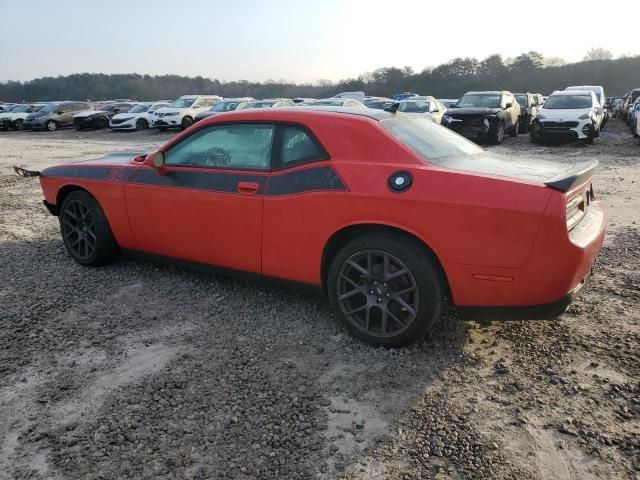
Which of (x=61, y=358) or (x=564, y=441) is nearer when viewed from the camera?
(x=564, y=441)

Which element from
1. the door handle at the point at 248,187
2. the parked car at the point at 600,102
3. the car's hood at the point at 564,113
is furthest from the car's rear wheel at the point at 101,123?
the door handle at the point at 248,187

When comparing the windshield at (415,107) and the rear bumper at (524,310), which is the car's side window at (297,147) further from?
the windshield at (415,107)

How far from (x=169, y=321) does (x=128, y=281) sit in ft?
3.26

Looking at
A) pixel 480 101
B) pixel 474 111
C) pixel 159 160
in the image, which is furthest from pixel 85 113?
pixel 159 160

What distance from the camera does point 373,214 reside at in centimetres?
305

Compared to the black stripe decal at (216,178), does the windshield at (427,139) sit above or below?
above

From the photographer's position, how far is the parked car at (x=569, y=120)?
46.8ft

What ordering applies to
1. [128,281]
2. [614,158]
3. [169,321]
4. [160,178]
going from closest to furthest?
[169,321] → [160,178] → [128,281] → [614,158]

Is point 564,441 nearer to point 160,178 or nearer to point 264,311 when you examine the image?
point 264,311

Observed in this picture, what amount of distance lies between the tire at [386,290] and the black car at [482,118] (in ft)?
41.2

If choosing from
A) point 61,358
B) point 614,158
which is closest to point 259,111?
point 61,358

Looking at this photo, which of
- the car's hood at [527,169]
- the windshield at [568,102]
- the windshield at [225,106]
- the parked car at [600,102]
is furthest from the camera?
the windshield at [225,106]

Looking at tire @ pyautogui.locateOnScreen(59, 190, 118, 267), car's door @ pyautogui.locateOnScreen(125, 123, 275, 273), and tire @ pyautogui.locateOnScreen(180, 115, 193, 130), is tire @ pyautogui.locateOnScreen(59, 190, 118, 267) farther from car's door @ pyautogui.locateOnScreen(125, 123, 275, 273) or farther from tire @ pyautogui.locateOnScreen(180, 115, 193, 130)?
tire @ pyautogui.locateOnScreen(180, 115, 193, 130)

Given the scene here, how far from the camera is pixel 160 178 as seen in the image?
4078 mm
